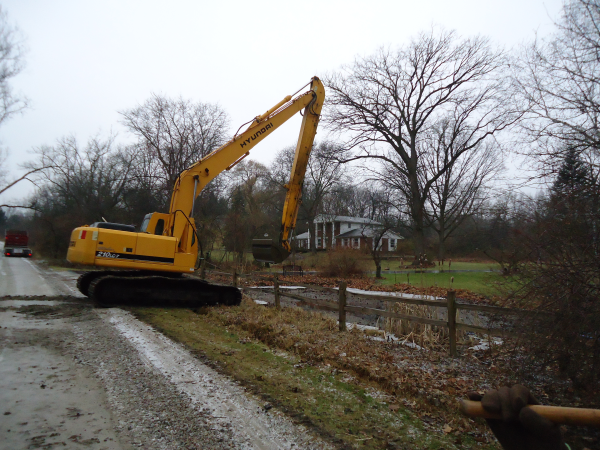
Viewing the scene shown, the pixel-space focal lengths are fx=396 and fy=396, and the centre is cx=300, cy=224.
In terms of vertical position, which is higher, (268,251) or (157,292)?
(268,251)

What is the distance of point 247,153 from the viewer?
1209 cm

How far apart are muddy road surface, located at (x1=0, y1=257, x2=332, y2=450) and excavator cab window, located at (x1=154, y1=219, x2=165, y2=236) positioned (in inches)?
171

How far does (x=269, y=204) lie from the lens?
4412 cm

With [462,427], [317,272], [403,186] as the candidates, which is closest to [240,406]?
[462,427]

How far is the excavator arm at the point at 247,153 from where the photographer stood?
1145 centimetres

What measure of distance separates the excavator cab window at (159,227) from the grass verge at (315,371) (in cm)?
260

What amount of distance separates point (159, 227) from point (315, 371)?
298 inches

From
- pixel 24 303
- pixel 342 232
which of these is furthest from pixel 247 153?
pixel 342 232

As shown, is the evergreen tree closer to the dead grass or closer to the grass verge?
the grass verge

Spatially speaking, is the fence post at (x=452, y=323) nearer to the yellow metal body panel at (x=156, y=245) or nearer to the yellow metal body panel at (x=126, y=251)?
the yellow metal body panel at (x=126, y=251)

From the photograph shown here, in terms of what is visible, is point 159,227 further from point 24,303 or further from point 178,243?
point 24,303

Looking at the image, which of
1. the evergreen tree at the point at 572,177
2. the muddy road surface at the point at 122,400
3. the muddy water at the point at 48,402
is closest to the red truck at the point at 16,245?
the muddy road surface at the point at 122,400

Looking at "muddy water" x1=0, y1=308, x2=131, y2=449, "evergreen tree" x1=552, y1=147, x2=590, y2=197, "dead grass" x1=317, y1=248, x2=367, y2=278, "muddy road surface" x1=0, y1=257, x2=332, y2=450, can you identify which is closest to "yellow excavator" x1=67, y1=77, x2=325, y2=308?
"muddy road surface" x1=0, y1=257, x2=332, y2=450

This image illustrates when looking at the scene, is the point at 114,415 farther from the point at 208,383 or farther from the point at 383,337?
the point at 383,337
